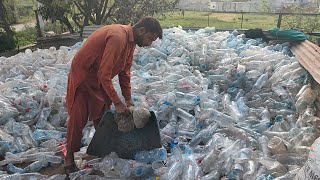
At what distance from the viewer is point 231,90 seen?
17.6 ft

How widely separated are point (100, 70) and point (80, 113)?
706 mm

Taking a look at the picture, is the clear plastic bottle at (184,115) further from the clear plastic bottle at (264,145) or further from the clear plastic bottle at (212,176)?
the clear plastic bottle at (212,176)

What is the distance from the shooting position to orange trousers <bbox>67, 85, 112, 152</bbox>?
10.8 ft

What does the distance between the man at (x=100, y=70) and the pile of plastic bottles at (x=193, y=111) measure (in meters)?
0.55

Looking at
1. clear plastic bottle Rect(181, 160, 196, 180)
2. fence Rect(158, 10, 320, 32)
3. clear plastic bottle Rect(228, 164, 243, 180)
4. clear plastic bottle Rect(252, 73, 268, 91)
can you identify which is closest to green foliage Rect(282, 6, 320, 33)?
fence Rect(158, 10, 320, 32)

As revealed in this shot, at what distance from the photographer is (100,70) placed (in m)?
2.89

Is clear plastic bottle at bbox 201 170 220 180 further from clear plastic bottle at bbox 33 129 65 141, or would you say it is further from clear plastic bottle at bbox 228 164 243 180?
clear plastic bottle at bbox 33 129 65 141

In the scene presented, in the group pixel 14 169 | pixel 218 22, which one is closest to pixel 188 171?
pixel 14 169

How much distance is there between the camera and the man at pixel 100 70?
2.90 meters

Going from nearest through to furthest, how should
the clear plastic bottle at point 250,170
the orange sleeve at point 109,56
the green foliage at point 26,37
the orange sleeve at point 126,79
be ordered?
the orange sleeve at point 109,56 → the clear plastic bottle at point 250,170 → the orange sleeve at point 126,79 → the green foliage at point 26,37

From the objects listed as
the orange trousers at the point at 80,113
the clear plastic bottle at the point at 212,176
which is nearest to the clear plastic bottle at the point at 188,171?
the clear plastic bottle at the point at 212,176

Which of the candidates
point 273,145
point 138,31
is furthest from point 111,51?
point 273,145

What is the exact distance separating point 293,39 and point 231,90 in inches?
102

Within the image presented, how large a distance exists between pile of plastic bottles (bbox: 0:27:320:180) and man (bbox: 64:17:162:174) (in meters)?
0.55
